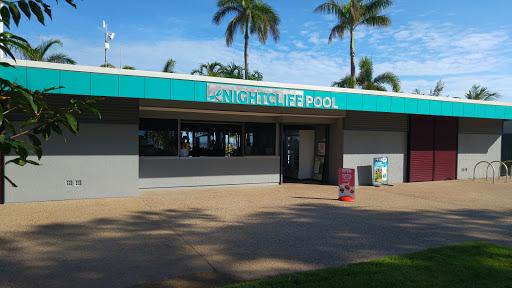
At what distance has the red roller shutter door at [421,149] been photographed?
14820mm

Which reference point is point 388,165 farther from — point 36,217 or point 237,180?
point 36,217

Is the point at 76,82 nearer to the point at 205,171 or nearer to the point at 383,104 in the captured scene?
the point at 205,171

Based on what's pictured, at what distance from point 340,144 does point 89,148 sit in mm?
8597

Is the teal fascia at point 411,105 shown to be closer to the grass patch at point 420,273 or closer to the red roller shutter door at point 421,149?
the red roller shutter door at point 421,149

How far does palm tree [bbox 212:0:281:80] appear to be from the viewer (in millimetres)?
28031

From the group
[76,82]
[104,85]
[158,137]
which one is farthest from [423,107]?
[76,82]

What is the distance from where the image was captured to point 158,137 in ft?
38.0

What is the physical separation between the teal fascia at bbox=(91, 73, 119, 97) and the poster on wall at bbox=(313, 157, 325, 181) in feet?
28.2

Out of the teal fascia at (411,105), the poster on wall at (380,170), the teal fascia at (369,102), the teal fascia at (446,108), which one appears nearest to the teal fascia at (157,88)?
the teal fascia at (369,102)

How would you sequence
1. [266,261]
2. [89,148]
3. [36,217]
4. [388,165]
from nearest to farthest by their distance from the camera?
[266,261]
[36,217]
[89,148]
[388,165]

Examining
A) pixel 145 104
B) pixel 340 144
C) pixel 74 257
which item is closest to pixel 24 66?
pixel 145 104

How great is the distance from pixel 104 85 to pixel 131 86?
2.12 ft

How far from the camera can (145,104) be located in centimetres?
1083

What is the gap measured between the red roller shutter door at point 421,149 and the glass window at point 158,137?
31.4 feet
